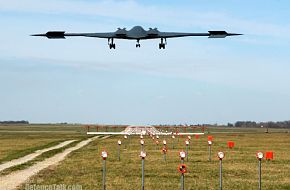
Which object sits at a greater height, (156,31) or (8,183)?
(156,31)

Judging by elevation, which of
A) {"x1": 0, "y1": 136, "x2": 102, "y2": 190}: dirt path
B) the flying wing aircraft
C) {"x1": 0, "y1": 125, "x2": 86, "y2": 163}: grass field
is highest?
the flying wing aircraft

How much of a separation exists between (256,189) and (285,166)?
1048cm

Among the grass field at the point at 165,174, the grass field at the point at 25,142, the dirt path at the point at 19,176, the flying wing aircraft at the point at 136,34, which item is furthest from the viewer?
the grass field at the point at 25,142

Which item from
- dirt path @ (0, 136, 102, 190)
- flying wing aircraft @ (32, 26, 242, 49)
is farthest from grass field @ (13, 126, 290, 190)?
flying wing aircraft @ (32, 26, 242, 49)

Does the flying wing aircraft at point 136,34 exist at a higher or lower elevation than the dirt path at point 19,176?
higher

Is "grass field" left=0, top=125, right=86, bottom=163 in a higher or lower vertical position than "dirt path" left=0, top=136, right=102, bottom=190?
higher

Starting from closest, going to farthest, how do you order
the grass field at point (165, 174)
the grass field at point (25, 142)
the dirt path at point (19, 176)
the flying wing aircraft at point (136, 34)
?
1. the flying wing aircraft at point (136, 34)
2. the dirt path at point (19, 176)
3. the grass field at point (165, 174)
4. the grass field at point (25, 142)

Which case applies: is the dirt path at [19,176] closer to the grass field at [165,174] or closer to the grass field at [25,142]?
the grass field at [165,174]

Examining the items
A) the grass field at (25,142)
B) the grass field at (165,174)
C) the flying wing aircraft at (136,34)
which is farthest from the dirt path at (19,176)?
the flying wing aircraft at (136,34)

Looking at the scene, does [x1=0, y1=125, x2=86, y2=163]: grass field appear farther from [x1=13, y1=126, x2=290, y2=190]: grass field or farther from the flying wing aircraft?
the flying wing aircraft

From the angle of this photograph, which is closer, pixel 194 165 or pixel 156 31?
pixel 156 31

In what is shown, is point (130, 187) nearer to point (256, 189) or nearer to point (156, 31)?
point (256, 189)

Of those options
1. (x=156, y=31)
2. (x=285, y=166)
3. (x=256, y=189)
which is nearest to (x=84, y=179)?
(x=256, y=189)

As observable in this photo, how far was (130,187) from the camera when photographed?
22.6 meters
